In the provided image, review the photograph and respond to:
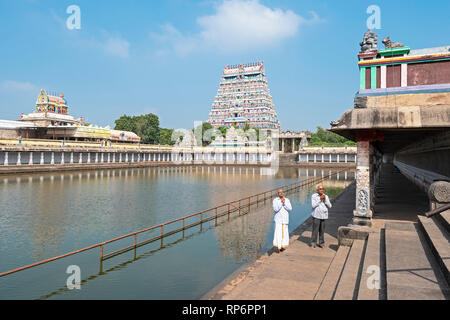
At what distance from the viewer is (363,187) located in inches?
392

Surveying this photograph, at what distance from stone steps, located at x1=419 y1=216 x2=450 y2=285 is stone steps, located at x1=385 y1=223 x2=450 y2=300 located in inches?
5.8

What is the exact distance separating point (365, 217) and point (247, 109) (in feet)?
362

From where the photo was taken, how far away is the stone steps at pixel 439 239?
227 inches

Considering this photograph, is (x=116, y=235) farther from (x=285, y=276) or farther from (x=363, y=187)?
(x=363, y=187)

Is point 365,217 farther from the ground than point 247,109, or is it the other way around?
point 247,109

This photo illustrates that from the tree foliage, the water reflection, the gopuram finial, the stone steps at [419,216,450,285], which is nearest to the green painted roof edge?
the gopuram finial

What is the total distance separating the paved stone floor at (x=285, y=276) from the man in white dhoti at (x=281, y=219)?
30 centimetres

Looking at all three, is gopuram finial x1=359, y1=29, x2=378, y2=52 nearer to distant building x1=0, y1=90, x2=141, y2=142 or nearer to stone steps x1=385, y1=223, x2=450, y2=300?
stone steps x1=385, y1=223, x2=450, y2=300

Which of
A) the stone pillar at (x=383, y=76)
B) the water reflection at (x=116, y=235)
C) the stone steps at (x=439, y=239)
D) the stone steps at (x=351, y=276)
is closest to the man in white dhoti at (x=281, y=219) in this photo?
the water reflection at (x=116, y=235)

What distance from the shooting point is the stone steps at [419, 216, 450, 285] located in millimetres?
5754
